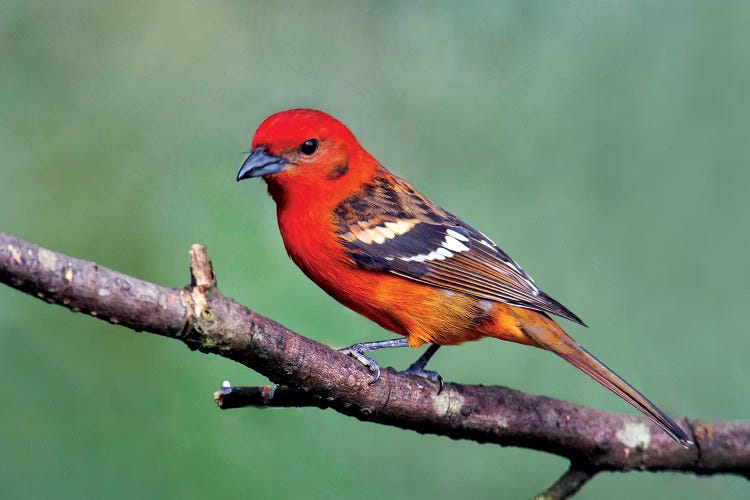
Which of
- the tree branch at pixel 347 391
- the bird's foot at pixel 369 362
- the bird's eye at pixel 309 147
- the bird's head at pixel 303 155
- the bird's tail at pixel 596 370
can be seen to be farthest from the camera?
the bird's eye at pixel 309 147

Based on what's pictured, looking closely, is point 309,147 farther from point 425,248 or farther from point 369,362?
point 369,362

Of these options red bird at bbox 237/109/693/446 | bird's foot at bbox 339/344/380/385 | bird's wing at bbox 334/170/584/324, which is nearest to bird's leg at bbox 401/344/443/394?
red bird at bbox 237/109/693/446

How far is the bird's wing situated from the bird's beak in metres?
0.40

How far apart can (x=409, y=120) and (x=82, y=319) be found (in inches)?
108

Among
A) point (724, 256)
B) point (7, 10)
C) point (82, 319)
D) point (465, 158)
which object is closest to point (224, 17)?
point (7, 10)

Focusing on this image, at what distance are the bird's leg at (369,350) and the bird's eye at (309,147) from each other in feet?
3.50

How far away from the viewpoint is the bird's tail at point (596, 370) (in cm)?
374

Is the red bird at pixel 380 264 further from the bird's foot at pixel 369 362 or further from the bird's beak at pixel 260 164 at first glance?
the bird's foot at pixel 369 362

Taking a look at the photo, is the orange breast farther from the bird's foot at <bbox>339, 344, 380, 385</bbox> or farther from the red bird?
the bird's foot at <bbox>339, 344, 380, 385</bbox>

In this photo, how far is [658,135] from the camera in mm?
6199

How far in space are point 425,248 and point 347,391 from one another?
1359 mm

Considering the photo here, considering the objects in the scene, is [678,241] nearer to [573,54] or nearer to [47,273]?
[573,54]

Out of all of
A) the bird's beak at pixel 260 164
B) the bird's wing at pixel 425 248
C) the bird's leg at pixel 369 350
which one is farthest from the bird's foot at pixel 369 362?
the bird's beak at pixel 260 164

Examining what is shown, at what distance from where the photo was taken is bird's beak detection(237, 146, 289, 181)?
4000mm
